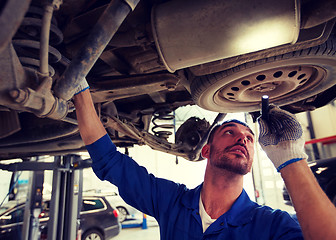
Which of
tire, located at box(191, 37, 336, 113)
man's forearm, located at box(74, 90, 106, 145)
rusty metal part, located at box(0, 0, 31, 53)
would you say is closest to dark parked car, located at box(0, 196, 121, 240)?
man's forearm, located at box(74, 90, 106, 145)

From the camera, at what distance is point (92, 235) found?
16.1 feet

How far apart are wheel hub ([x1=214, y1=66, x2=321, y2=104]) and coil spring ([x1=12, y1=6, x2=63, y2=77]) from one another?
77 cm

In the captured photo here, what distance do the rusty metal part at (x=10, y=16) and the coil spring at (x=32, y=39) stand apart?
0.34 meters

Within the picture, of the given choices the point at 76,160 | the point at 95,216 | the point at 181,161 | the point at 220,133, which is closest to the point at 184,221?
the point at 220,133

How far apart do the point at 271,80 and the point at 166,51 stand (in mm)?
539

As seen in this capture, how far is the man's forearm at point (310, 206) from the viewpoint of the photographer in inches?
30.2

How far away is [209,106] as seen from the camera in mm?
1388

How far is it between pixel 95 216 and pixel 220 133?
444 cm

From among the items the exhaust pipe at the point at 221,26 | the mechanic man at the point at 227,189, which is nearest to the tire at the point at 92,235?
the mechanic man at the point at 227,189

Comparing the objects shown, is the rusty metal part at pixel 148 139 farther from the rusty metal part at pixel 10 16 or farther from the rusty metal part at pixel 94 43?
the rusty metal part at pixel 10 16

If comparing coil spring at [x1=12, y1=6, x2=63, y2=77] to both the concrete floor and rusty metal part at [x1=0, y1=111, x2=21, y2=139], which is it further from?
the concrete floor

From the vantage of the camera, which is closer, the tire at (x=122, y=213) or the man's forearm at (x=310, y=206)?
the man's forearm at (x=310, y=206)

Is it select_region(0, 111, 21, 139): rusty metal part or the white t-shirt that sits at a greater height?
select_region(0, 111, 21, 139): rusty metal part

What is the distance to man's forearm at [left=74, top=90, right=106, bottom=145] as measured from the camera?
1.04 m
